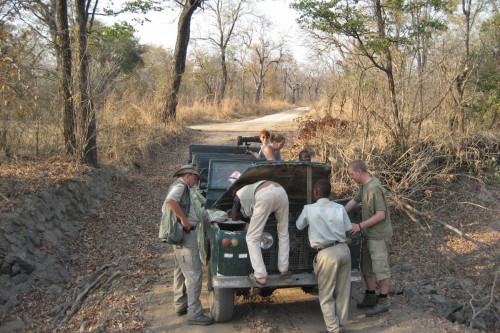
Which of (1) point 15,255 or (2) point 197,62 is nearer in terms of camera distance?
(1) point 15,255

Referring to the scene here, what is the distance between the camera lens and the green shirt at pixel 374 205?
536cm

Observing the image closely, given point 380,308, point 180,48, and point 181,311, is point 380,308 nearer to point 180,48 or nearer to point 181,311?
point 181,311

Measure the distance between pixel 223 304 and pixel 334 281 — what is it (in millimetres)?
1228

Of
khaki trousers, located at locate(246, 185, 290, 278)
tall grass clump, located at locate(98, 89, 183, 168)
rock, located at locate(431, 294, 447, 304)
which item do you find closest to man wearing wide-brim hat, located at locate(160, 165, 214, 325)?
khaki trousers, located at locate(246, 185, 290, 278)

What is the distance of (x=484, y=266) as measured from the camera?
834cm

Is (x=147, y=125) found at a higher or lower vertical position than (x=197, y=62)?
lower

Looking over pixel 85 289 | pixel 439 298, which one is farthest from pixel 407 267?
pixel 85 289

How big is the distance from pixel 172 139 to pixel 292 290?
39.9 ft

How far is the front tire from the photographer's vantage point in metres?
5.14

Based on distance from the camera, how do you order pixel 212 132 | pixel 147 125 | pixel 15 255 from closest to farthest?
1. pixel 15 255
2. pixel 147 125
3. pixel 212 132

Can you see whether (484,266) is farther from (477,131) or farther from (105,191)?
(105,191)

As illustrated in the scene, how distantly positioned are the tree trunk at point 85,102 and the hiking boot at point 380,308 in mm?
7453

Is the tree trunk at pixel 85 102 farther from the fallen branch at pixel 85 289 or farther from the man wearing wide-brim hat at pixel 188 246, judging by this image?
the man wearing wide-brim hat at pixel 188 246

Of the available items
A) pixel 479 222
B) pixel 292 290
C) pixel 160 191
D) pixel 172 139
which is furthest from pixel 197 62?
pixel 292 290
